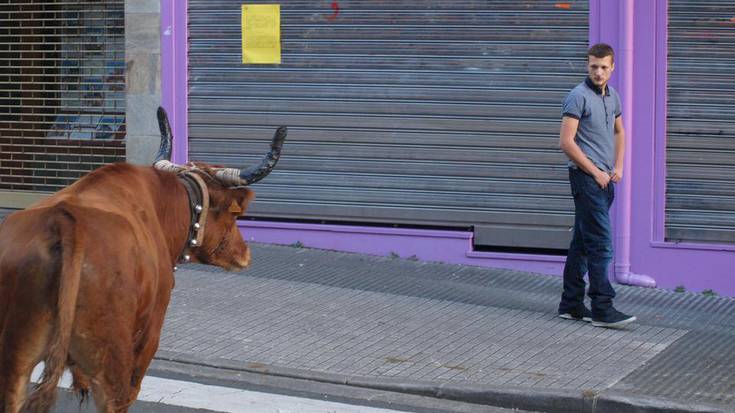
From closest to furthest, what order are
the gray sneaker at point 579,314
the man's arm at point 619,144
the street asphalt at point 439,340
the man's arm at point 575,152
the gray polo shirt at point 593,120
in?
the street asphalt at point 439,340 → the man's arm at point 575,152 → the gray polo shirt at point 593,120 → the man's arm at point 619,144 → the gray sneaker at point 579,314

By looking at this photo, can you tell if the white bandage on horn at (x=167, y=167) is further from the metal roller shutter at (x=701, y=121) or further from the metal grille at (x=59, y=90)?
the metal grille at (x=59, y=90)

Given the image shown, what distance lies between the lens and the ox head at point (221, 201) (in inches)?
216

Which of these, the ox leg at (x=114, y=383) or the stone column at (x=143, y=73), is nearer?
the ox leg at (x=114, y=383)

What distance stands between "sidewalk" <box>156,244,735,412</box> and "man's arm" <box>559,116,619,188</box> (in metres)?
1.17

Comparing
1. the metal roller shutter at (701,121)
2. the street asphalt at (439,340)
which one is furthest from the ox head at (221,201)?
the metal roller shutter at (701,121)

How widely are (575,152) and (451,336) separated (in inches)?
64.7

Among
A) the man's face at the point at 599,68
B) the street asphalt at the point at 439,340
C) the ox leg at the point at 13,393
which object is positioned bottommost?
the street asphalt at the point at 439,340

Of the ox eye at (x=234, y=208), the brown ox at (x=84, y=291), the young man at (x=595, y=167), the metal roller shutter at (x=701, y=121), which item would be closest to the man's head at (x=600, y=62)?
the young man at (x=595, y=167)

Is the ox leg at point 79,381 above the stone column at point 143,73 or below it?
below

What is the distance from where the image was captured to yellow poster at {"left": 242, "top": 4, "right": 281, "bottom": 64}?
11828 millimetres

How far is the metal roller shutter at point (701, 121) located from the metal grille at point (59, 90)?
5862mm

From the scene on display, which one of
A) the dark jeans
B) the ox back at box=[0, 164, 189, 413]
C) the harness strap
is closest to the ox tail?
the ox back at box=[0, 164, 189, 413]

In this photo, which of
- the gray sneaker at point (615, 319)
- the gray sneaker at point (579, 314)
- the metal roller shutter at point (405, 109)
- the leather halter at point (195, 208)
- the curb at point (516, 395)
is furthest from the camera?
the metal roller shutter at point (405, 109)

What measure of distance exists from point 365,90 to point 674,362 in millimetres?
4630
